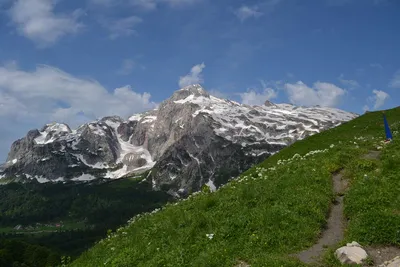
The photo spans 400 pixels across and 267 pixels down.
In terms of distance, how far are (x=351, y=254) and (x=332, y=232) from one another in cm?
351

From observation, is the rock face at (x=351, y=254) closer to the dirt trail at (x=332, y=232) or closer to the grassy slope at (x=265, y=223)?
the grassy slope at (x=265, y=223)

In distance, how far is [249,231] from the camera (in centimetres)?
1828

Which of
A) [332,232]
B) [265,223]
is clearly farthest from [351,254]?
[265,223]

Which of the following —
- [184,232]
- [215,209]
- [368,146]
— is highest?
[368,146]

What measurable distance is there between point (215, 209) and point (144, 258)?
17.8 ft

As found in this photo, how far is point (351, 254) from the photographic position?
1501 cm

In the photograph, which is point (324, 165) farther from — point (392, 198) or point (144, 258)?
point (144, 258)

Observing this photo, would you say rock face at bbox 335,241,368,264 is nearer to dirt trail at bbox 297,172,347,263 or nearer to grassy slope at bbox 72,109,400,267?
grassy slope at bbox 72,109,400,267

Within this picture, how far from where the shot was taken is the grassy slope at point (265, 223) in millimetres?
16672

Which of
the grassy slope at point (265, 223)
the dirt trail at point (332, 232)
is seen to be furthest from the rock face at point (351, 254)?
the dirt trail at point (332, 232)

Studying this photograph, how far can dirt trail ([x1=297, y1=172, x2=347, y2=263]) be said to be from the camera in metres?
16.0

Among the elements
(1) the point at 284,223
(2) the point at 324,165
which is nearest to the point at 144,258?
(1) the point at 284,223

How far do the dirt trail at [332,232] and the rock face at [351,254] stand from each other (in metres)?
0.94

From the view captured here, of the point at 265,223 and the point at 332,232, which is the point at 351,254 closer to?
the point at 332,232
